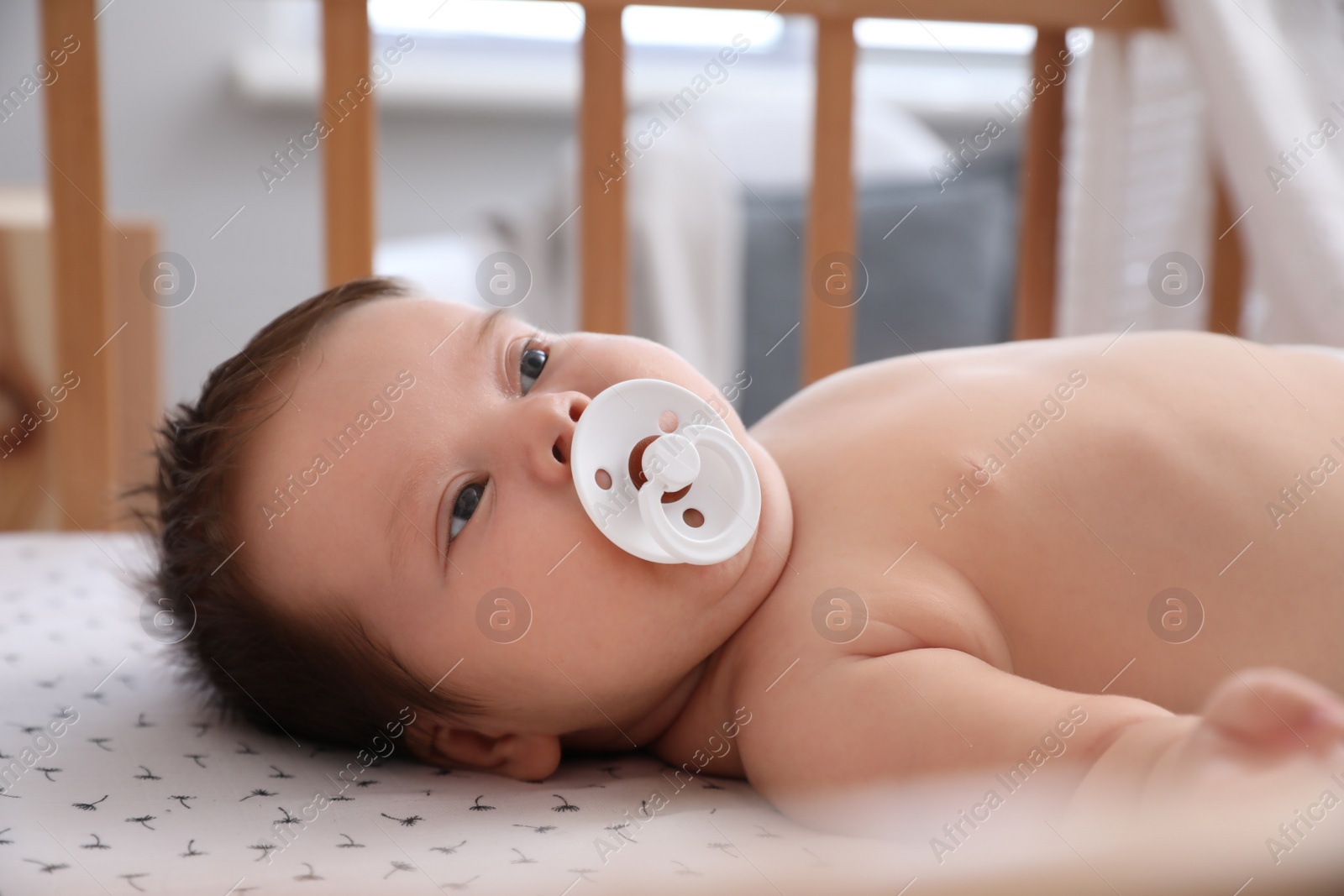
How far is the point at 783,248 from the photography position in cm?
203

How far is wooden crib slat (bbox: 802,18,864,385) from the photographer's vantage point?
124 cm

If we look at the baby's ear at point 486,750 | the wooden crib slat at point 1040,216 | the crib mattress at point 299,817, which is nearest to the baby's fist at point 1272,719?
the crib mattress at point 299,817

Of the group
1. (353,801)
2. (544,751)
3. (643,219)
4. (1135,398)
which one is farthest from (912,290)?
(353,801)

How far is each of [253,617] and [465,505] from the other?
0.17 m

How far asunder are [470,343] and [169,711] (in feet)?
1.10

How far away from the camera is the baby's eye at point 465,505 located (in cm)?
69

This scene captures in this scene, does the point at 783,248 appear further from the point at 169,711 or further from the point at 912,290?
the point at 169,711

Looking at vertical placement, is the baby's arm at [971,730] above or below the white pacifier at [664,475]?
below

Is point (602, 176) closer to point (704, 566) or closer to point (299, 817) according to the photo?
point (704, 566)

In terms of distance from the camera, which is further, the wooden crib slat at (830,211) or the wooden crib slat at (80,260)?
the wooden crib slat at (830,211)

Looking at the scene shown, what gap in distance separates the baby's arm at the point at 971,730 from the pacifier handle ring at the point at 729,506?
0.09 m

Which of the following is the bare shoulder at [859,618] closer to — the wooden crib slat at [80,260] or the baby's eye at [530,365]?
the baby's eye at [530,365]

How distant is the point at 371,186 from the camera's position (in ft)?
3.91

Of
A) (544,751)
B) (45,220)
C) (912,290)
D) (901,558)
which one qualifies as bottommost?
(544,751)
